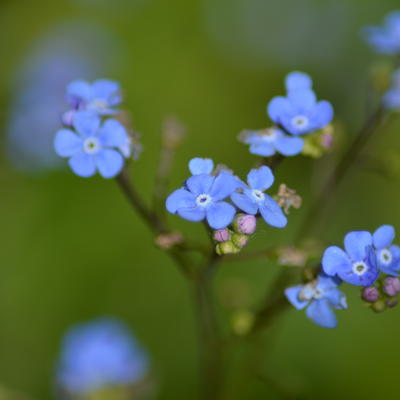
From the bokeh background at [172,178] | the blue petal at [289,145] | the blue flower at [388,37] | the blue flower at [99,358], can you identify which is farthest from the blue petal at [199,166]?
the blue flower at [99,358]

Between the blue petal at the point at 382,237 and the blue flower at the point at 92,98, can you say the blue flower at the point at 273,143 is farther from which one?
the blue flower at the point at 92,98

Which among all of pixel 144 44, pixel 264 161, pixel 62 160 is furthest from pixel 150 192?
pixel 264 161

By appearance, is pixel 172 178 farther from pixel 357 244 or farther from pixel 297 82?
pixel 357 244

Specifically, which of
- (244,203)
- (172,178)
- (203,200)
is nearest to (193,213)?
(203,200)

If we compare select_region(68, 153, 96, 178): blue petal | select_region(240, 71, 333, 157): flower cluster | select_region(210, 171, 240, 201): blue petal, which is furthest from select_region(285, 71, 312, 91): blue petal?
select_region(68, 153, 96, 178): blue petal

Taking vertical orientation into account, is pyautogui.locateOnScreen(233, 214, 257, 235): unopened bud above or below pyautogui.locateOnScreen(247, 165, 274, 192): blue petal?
below

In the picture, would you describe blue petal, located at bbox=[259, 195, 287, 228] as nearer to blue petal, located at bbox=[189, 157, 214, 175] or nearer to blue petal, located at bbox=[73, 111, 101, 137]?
blue petal, located at bbox=[189, 157, 214, 175]

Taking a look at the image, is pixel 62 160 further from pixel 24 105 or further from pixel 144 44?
pixel 144 44
